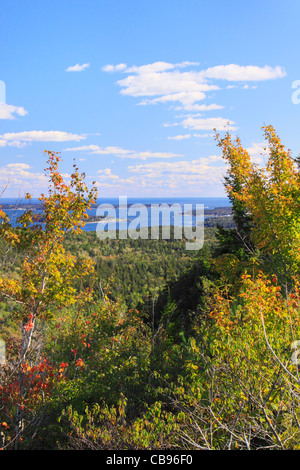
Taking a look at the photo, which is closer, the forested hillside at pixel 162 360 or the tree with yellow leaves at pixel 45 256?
the forested hillside at pixel 162 360

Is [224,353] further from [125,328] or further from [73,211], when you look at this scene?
[125,328]

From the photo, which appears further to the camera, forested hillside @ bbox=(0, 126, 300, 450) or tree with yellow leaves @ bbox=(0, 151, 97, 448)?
tree with yellow leaves @ bbox=(0, 151, 97, 448)

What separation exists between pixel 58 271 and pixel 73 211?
145 centimetres

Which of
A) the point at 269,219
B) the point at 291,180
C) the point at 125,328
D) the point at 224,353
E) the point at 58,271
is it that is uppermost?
the point at 291,180

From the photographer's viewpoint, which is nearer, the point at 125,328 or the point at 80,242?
the point at 125,328

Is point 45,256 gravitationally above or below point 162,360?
above

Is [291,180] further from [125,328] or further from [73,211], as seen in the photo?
[125,328]
